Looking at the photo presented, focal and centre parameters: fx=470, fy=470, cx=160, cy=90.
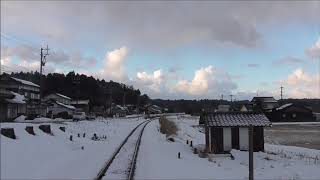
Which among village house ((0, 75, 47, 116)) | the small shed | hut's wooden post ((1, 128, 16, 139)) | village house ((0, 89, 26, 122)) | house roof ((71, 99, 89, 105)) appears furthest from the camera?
house roof ((71, 99, 89, 105))

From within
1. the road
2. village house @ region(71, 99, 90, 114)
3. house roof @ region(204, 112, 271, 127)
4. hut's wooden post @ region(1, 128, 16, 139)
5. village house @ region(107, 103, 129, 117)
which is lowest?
the road

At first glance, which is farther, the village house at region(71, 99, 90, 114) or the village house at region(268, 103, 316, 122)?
the village house at region(268, 103, 316, 122)

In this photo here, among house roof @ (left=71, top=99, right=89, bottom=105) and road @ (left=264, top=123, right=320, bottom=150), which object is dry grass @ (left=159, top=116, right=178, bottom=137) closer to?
road @ (left=264, top=123, right=320, bottom=150)

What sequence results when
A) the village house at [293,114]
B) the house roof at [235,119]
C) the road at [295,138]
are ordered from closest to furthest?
1. the house roof at [235,119]
2. the road at [295,138]
3. the village house at [293,114]

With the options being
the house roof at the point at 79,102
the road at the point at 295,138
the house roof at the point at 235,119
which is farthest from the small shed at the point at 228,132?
the house roof at the point at 79,102

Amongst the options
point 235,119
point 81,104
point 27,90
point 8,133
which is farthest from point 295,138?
point 81,104

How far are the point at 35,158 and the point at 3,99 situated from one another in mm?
35389

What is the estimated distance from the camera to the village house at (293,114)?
422ft

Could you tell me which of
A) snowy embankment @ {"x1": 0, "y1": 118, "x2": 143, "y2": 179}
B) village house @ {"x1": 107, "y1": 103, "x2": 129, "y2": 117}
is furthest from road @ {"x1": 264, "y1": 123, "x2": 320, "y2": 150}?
village house @ {"x1": 107, "y1": 103, "x2": 129, "y2": 117}

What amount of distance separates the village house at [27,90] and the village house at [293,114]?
6561cm

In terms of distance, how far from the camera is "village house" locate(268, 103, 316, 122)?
128625 millimetres

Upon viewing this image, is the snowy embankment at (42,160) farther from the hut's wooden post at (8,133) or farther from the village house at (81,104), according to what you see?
the village house at (81,104)

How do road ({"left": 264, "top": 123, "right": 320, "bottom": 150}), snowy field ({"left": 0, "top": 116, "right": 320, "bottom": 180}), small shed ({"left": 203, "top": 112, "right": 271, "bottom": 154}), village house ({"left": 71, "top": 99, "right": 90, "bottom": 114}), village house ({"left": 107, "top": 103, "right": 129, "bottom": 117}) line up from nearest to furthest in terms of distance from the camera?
snowy field ({"left": 0, "top": 116, "right": 320, "bottom": 180}) < small shed ({"left": 203, "top": 112, "right": 271, "bottom": 154}) < road ({"left": 264, "top": 123, "right": 320, "bottom": 150}) < village house ({"left": 71, "top": 99, "right": 90, "bottom": 114}) < village house ({"left": 107, "top": 103, "right": 129, "bottom": 117})

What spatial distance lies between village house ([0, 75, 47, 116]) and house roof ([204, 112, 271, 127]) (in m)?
46.6
